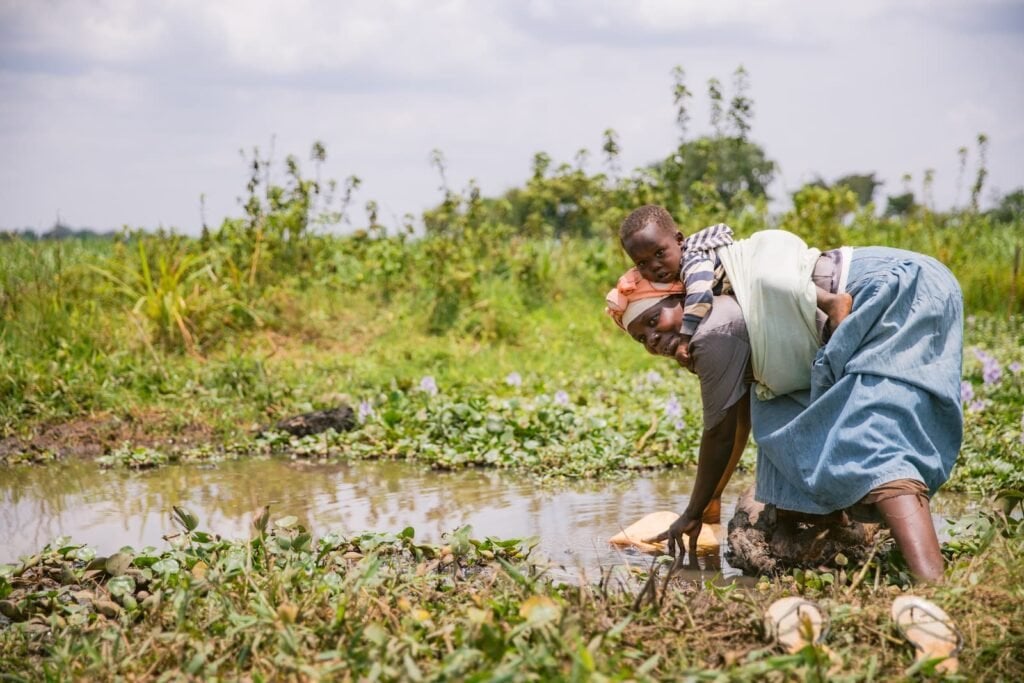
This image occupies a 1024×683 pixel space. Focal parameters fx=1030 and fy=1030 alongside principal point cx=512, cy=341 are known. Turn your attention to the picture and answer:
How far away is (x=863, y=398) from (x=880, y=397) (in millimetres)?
49

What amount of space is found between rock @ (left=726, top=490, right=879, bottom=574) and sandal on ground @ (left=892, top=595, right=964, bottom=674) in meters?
0.88

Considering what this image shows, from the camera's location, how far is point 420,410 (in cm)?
610

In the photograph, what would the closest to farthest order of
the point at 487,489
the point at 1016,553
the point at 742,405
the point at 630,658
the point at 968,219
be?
the point at 630,658
the point at 1016,553
the point at 742,405
the point at 487,489
the point at 968,219

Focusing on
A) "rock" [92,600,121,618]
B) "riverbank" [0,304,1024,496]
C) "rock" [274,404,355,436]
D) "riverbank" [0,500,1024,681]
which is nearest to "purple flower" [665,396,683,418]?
"riverbank" [0,304,1024,496]

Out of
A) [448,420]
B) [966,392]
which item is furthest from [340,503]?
[966,392]

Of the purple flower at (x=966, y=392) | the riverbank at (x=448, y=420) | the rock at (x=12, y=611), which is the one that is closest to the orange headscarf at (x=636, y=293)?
the riverbank at (x=448, y=420)

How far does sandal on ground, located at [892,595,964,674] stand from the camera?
2432 millimetres

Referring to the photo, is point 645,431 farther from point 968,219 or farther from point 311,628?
point 968,219

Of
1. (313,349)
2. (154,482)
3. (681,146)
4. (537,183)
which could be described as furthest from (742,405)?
(537,183)

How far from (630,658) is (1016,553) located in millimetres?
1267

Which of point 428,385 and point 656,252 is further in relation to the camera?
point 428,385

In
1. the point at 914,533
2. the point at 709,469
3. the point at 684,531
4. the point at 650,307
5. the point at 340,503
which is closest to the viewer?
the point at 914,533

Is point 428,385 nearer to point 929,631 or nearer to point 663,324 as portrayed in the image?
point 663,324

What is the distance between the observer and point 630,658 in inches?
97.1
